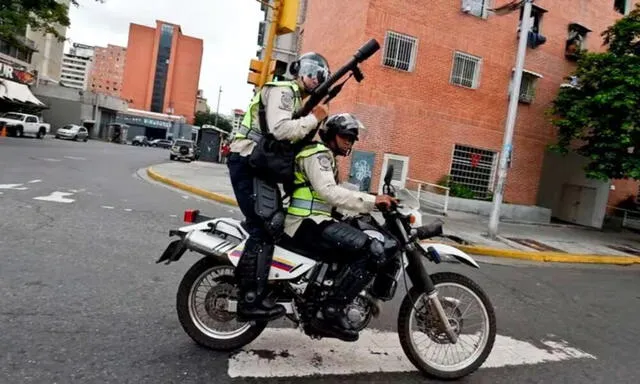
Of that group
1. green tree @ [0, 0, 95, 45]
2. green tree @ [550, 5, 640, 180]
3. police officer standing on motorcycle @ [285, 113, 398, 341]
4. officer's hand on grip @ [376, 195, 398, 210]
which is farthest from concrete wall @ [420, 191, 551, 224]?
green tree @ [0, 0, 95, 45]

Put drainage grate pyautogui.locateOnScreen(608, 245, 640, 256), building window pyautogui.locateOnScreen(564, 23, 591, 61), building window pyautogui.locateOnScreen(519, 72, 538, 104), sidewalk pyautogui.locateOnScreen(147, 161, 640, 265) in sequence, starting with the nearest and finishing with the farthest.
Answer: sidewalk pyautogui.locateOnScreen(147, 161, 640, 265) < drainage grate pyautogui.locateOnScreen(608, 245, 640, 256) < building window pyautogui.locateOnScreen(519, 72, 538, 104) < building window pyautogui.locateOnScreen(564, 23, 591, 61)

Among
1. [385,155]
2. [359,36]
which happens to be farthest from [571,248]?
[359,36]

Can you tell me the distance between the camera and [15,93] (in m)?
40.9

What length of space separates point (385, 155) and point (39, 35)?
7308 centimetres

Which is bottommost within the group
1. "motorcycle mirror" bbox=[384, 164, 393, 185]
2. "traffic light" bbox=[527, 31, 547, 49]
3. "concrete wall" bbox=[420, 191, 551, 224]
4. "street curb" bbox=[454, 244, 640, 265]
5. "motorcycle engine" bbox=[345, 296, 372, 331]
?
"street curb" bbox=[454, 244, 640, 265]

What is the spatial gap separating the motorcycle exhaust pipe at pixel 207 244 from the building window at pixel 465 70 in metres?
16.2

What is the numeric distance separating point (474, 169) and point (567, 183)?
685cm

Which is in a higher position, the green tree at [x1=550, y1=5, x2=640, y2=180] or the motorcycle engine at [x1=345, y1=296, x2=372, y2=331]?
the green tree at [x1=550, y1=5, x2=640, y2=180]

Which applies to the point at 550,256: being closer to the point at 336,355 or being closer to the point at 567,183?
the point at 336,355

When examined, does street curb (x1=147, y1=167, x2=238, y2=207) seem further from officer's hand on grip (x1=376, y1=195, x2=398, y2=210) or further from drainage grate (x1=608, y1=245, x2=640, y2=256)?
drainage grate (x1=608, y1=245, x2=640, y2=256)

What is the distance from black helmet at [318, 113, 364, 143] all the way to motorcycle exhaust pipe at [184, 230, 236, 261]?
3.34 feet

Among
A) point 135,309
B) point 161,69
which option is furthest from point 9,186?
point 161,69

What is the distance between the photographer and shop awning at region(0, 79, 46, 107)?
38.5 metres

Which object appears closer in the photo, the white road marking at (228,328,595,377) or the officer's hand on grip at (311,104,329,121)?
the officer's hand on grip at (311,104,329,121)
